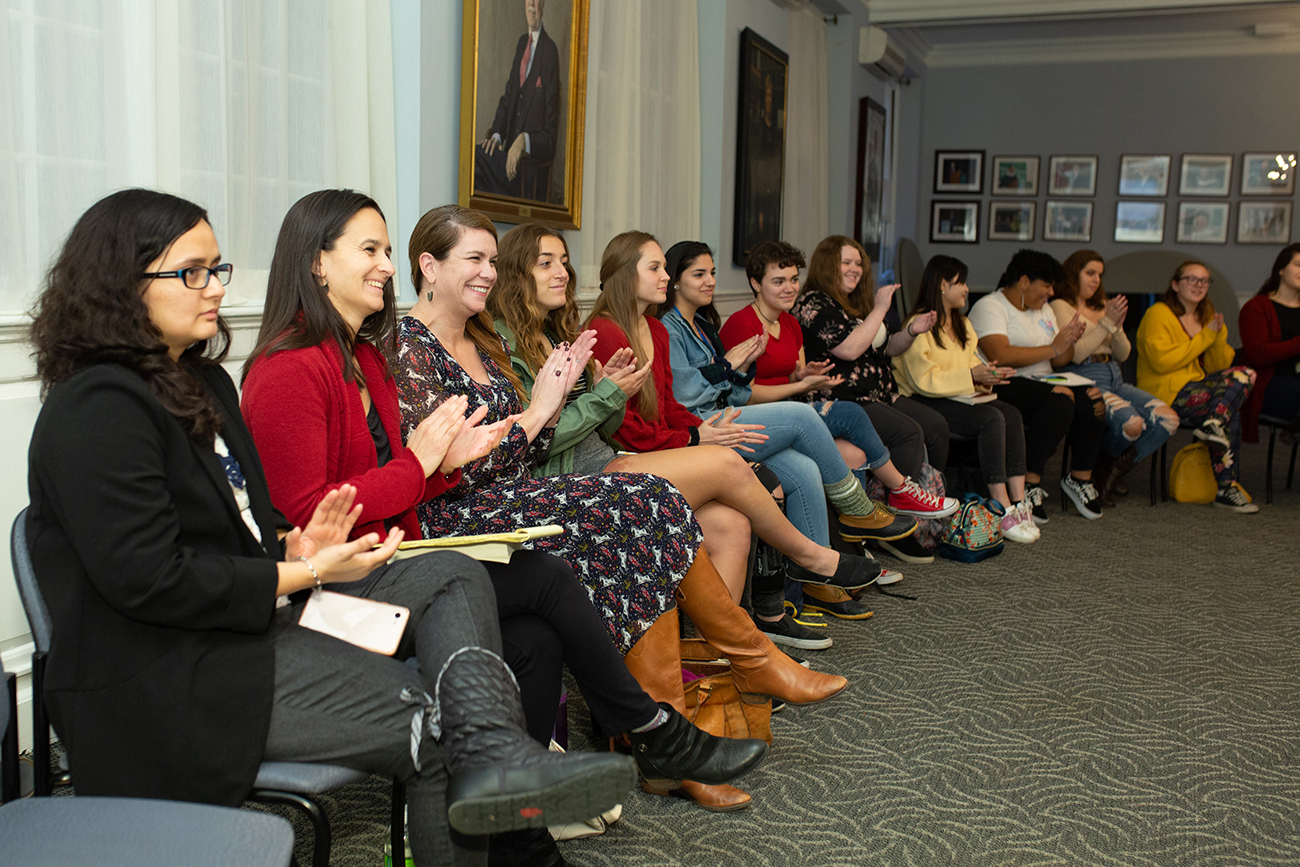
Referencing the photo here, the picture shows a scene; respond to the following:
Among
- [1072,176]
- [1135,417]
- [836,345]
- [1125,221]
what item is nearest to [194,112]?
[836,345]

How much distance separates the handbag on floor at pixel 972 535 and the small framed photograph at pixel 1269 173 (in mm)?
6428

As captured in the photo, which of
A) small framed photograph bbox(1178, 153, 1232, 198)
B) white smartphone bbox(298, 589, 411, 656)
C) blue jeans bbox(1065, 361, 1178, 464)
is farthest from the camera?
small framed photograph bbox(1178, 153, 1232, 198)

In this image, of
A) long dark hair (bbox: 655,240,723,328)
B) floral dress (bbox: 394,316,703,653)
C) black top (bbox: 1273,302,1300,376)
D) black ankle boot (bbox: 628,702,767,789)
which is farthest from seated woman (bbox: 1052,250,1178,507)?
black ankle boot (bbox: 628,702,767,789)

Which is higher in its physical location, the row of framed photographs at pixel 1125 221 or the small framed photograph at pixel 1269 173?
the small framed photograph at pixel 1269 173

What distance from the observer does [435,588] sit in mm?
1624

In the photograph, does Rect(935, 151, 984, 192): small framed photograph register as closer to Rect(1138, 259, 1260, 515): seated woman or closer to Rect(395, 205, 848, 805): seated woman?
Rect(1138, 259, 1260, 515): seated woman

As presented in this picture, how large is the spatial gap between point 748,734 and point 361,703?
44.2 inches

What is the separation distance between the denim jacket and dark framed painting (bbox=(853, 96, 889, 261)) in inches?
165

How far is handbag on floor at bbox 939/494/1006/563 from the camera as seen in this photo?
163 inches

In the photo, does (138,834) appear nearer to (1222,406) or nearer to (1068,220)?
(1222,406)

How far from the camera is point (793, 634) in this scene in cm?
310

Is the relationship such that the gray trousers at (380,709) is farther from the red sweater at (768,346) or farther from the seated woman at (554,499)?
the red sweater at (768,346)

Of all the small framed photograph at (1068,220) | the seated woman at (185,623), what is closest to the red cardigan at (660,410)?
the seated woman at (185,623)

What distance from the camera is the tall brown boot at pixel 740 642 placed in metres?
2.29
